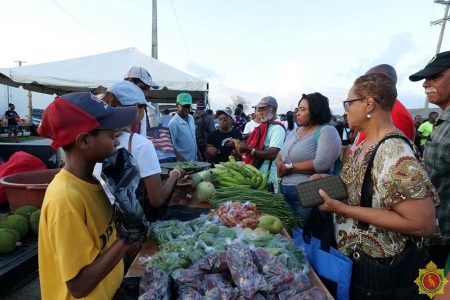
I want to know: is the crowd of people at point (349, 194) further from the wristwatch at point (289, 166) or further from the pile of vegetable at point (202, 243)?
the wristwatch at point (289, 166)

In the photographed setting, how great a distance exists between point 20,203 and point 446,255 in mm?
3637

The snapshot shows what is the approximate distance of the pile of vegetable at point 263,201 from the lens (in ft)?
8.27

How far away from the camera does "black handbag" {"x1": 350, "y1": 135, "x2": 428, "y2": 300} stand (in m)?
1.57

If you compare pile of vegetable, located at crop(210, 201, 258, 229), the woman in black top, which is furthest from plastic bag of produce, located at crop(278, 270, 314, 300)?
the woman in black top

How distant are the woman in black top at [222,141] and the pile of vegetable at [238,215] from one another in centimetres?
309

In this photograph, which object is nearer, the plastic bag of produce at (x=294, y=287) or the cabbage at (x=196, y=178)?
the plastic bag of produce at (x=294, y=287)

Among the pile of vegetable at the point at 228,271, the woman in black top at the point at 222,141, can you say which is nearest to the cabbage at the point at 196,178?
the pile of vegetable at the point at 228,271

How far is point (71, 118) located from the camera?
50.7 inches

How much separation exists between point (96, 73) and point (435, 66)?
6964mm

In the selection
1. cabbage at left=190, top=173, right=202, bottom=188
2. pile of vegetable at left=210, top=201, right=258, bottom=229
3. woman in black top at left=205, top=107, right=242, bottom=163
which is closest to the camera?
pile of vegetable at left=210, top=201, right=258, bottom=229

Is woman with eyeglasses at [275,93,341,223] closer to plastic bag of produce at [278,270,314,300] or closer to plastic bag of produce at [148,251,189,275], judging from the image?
plastic bag of produce at [278,270,314,300]

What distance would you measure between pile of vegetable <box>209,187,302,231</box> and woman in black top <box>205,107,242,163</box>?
8.20 feet

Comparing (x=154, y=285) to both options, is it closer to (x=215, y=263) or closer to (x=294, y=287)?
(x=215, y=263)

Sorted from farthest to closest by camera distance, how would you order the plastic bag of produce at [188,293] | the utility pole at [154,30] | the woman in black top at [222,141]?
the utility pole at [154,30] → the woman in black top at [222,141] → the plastic bag of produce at [188,293]
